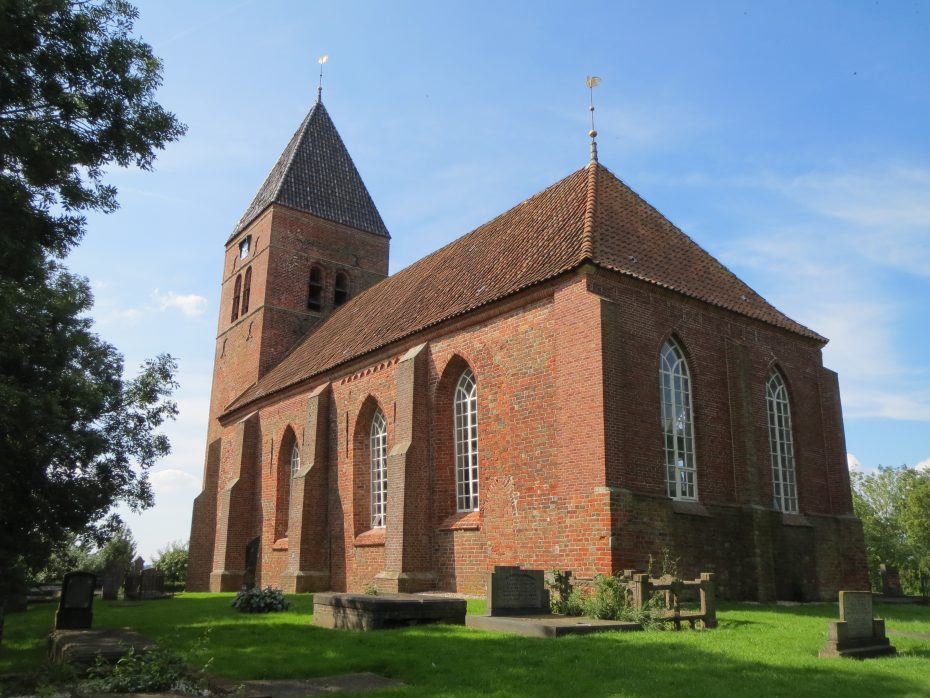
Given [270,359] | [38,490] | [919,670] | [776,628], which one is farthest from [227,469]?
[919,670]

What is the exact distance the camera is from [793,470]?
18422 mm

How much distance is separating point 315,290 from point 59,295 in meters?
17.5

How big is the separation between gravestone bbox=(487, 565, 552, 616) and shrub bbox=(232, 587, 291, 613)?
20.3ft

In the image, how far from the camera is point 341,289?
33.8 m

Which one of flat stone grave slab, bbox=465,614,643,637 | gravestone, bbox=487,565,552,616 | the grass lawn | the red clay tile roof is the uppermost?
the red clay tile roof

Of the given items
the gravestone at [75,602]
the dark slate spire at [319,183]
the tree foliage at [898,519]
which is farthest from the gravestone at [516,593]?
the tree foliage at [898,519]

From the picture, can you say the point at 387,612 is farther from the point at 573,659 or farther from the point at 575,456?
the point at 575,456

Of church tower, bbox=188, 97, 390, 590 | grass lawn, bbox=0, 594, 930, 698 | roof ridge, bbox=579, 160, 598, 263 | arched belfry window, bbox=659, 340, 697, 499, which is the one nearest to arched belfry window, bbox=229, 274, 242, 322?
church tower, bbox=188, 97, 390, 590

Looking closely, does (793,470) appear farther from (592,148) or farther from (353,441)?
(353,441)

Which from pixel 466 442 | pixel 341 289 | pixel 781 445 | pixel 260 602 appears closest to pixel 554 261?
pixel 466 442

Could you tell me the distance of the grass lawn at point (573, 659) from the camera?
7.39 meters

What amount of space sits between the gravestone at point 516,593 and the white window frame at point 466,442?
5244mm

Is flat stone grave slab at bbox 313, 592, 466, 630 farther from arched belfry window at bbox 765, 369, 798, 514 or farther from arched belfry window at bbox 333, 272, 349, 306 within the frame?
arched belfry window at bbox 333, 272, 349, 306

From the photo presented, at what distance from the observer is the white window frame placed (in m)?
17.9
